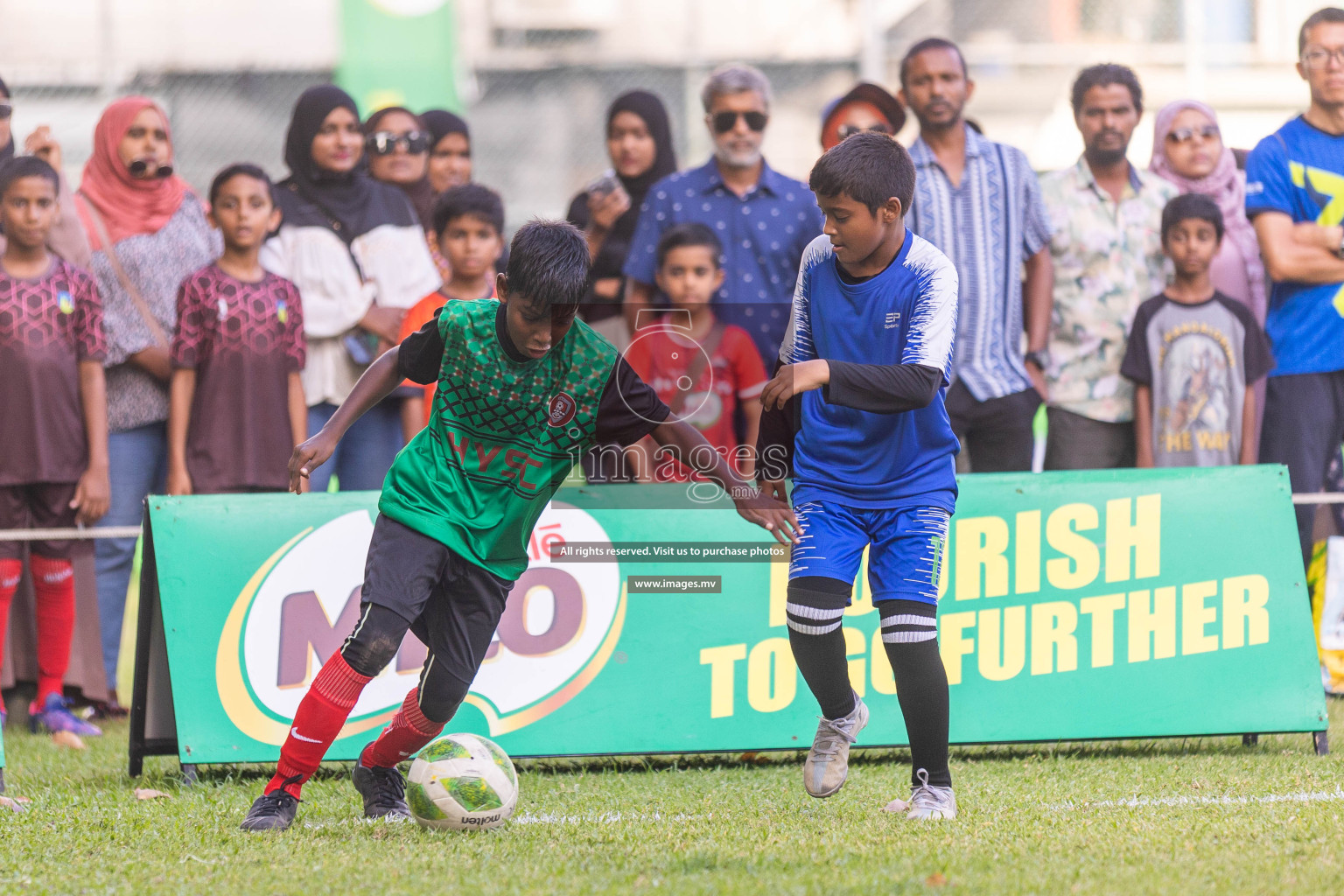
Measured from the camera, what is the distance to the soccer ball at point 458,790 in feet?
12.9

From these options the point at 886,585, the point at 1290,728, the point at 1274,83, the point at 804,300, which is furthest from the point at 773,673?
the point at 1274,83

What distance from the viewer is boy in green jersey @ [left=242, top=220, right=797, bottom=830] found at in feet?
12.8

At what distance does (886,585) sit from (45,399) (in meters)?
3.79

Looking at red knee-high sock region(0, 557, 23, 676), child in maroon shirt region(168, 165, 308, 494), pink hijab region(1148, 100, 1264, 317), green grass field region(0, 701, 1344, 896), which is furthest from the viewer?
pink hijab region(1148, 100, 1264, 317)

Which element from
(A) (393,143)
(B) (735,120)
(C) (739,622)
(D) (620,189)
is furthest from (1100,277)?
(A) (393,143)

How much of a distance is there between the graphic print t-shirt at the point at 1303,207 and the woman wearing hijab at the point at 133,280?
15.9ft

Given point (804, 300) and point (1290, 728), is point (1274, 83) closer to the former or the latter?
point (1290, 728)

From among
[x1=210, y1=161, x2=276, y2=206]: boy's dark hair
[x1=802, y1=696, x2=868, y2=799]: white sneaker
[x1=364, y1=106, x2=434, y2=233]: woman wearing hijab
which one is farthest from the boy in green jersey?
[x1=364, y1=106, x2=434, y2=233]: woman wearing hijab

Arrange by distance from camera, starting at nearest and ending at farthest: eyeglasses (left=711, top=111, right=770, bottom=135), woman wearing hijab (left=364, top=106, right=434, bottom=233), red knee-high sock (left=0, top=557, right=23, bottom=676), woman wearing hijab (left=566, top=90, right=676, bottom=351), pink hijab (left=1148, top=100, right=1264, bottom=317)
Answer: red knee-high sock (left=0, top=557, right=23, bottom=676), eyeglasses (left=711, top=111, right=770, bottom=135), pink hijab (left=1148, top=100, right=1264, bottom=317), woman wearing hijab (left=566, top=90, right=676, bottom=351), woman wearing hijab (left=364, top=106, right=434, bottom=233)

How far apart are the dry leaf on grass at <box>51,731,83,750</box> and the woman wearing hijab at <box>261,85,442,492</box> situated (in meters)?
1.49

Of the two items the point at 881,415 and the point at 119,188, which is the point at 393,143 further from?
A: the point at 881,415

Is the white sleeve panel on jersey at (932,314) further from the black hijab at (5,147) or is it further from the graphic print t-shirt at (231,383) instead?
the black hijab at (5,147)

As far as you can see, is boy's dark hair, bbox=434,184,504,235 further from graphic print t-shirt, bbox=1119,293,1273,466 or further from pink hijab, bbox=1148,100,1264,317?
pink hijab, bbox=1148,100,1264,317

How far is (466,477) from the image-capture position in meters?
A: 4.01
